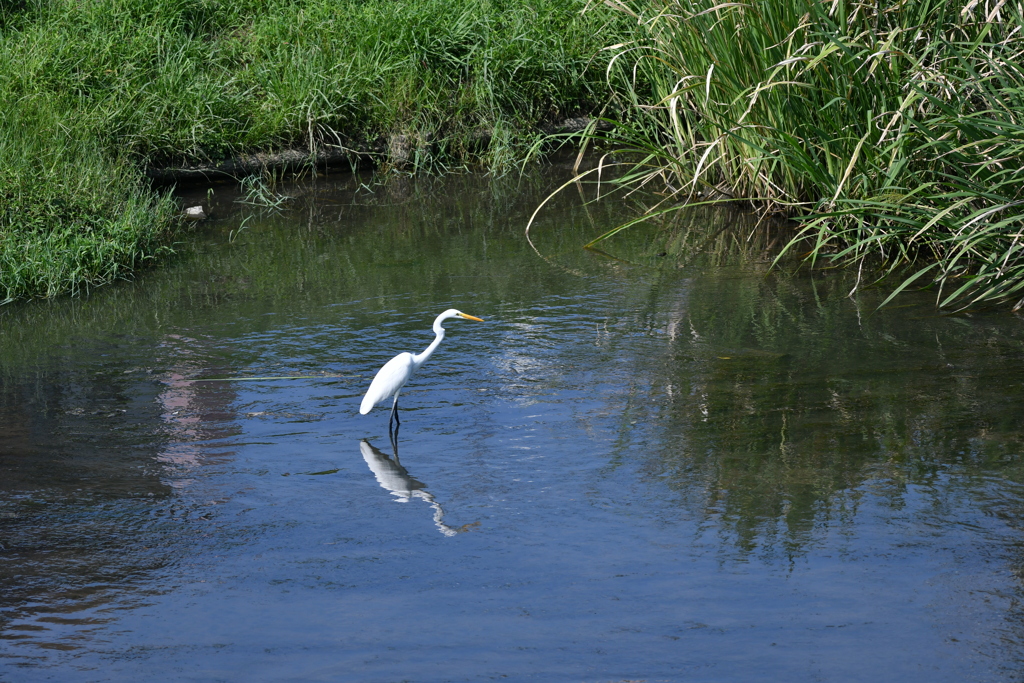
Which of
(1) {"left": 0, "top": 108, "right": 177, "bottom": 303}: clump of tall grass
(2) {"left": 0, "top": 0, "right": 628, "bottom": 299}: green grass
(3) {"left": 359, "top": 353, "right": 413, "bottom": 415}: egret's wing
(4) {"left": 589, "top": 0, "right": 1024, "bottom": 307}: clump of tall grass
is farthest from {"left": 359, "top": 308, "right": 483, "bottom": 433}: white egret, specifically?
(2) {"left": 0, "top": 0, "right": 628, "bottom": 299}: green grass

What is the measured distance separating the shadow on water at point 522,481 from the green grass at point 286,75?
1.87 meters

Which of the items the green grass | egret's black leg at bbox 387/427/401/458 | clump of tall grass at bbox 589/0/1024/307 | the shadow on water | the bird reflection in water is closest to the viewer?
the shadow on water

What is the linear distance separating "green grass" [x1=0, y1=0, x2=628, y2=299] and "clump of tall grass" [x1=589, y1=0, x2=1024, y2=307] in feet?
6.38

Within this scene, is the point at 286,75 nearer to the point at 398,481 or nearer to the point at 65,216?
the point at 65,216

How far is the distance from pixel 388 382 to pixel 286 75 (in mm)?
4529

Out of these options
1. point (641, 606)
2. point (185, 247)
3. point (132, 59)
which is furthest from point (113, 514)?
point (132, 59)

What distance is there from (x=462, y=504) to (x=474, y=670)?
2.72 ft

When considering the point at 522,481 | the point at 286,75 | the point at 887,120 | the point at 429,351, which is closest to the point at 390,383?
the point at 429,351

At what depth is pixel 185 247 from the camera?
21.1 feet

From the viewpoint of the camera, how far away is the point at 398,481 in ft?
11.7

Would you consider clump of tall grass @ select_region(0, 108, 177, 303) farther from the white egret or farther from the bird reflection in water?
the bird reflection in water

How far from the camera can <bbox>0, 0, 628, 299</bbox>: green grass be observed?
23.8 ft

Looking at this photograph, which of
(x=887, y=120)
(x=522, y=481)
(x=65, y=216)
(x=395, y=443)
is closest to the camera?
(x=522, y=481)

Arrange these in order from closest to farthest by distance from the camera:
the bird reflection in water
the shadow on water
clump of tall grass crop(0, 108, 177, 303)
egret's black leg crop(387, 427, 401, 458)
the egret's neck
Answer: the shadow on water, the bird reflection in water, egret's black leg crop(387, 427, 401, 458), the egret's neck, clump of tall grass crop(0, 108, 177, 303)
